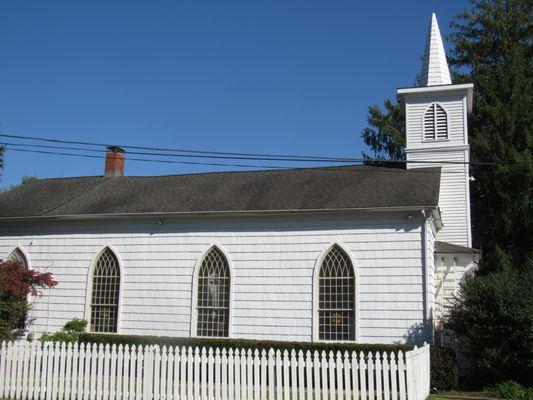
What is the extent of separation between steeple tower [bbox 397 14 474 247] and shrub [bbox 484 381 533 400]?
315 inches

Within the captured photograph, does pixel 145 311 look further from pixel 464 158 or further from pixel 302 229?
pixel 464 158

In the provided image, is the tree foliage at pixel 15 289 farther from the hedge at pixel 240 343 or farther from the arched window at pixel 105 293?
the hedge at pixel 240 343

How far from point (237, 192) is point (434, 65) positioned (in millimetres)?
11432

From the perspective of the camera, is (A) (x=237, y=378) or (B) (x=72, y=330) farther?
(B) (x=72, y=330)

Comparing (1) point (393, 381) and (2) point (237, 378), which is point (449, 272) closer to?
(1) point (393, 381)

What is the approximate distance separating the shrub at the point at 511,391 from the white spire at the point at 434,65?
14319mm

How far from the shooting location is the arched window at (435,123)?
80.4 ft

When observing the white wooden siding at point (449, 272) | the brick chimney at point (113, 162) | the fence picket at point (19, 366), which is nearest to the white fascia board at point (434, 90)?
the white wooden siding at point (449, 272)

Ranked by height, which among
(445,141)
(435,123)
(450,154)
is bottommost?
(450,154)

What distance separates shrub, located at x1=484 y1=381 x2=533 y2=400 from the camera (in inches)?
585

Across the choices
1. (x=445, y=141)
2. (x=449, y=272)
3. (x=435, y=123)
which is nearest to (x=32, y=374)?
(x=449, y=272)

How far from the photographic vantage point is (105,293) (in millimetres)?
21047

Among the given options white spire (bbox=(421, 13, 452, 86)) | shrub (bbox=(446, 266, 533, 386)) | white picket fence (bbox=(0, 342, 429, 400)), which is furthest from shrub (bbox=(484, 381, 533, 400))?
white spire (bbox=(421, 13, 452, 86))

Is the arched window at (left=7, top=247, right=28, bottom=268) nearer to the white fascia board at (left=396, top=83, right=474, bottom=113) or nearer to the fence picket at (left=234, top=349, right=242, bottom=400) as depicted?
the fence picket at (left=234, top=349, right=242, bottom=400)
